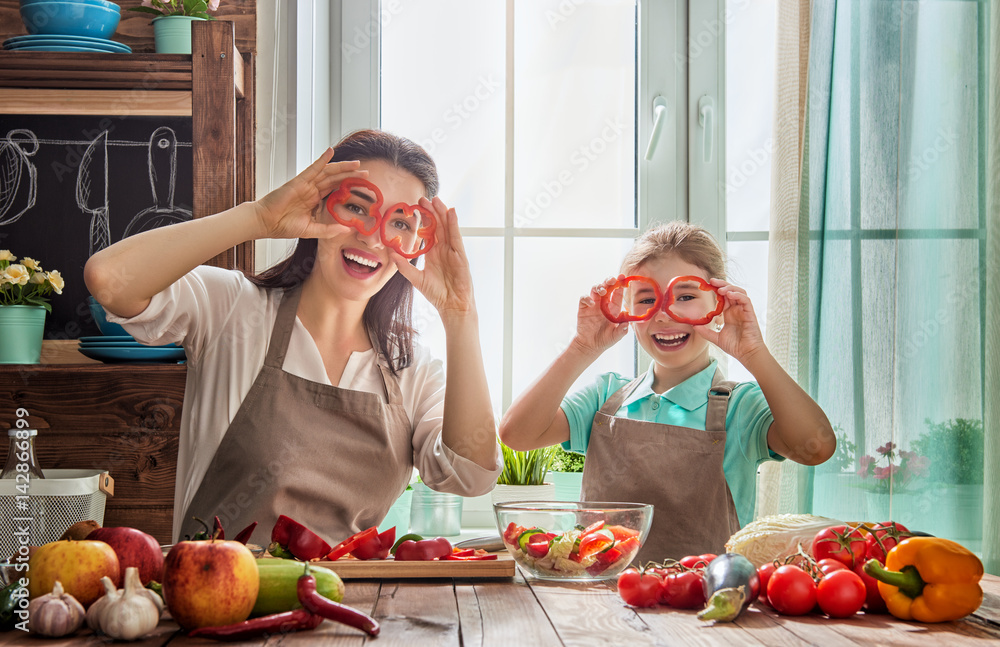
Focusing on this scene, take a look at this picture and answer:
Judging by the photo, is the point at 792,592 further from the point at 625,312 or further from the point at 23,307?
the point at 23,307

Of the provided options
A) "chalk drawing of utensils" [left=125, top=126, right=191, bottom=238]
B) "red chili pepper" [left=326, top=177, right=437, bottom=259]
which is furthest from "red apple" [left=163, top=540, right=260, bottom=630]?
"chalk drawing of utensils" [left=125, top=126, right=191, bottom=238]

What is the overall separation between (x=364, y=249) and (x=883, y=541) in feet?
3.48

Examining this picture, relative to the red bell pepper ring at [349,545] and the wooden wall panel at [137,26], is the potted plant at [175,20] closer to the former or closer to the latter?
the wooden wall panel at [137,26]

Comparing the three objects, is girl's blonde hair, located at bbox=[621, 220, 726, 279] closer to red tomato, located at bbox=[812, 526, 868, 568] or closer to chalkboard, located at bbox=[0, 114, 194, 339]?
red tomato, located at bbox=[812, 526, 868, 568]

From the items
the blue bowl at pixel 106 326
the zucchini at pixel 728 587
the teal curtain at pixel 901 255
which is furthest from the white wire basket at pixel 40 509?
the teal curtain at pixel 901 255

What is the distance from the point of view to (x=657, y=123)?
2.36 m

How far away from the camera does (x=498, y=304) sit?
237 centimetres

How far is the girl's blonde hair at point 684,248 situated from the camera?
178 cm

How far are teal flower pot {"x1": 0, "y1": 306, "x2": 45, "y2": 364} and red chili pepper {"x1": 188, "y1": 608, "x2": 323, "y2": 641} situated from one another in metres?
1.37

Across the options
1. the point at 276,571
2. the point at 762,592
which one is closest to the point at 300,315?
the point at 276,571

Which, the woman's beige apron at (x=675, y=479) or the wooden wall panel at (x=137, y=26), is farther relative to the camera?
the wooden wall panel at (x=137, y=26)

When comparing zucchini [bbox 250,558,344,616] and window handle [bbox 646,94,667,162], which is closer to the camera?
zucchini [bbox 250,558,344,616]

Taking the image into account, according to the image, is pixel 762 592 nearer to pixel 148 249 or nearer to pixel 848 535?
pixel 848 535

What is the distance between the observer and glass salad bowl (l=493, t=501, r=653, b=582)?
1.06 m
